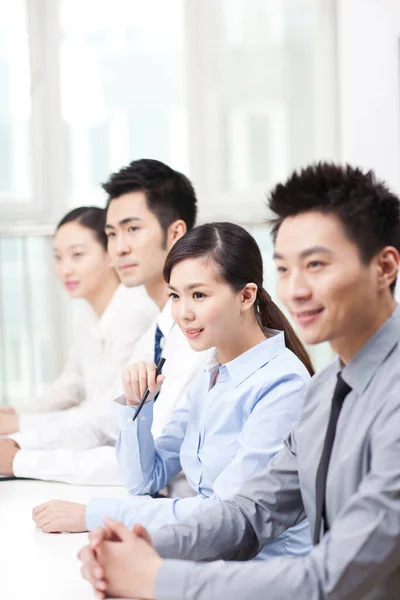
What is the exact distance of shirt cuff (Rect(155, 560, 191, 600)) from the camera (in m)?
1.03

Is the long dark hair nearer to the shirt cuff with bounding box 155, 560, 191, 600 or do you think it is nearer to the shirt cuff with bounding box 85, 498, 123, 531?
the shirt cuff with bounding box 85, 498, 123, 531

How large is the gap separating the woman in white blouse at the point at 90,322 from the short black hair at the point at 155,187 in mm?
403

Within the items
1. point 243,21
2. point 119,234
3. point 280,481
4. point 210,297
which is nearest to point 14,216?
point 243,21

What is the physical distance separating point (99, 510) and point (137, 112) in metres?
2.75

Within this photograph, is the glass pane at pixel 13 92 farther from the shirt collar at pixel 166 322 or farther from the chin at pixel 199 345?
the chin at pixel 199 345

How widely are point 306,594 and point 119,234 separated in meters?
1.46

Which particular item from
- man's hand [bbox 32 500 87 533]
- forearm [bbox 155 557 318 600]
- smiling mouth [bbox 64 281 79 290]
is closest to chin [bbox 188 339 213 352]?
man's hand [bbox 32 500 87 533]

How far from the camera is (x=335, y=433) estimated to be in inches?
44.3

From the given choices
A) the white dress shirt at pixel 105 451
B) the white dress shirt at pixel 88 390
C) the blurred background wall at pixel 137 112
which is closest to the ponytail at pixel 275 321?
the white dress shirt at pixel 105 451

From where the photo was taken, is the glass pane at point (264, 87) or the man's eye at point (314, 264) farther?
the glass pane at point (264, 87)

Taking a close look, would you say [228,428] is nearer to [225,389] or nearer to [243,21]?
[225,389]

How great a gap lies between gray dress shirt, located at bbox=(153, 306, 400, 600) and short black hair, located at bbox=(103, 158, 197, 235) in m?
1.14

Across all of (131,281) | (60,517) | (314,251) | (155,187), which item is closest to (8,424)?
(131,281)

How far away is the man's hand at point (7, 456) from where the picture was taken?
6.31ft
